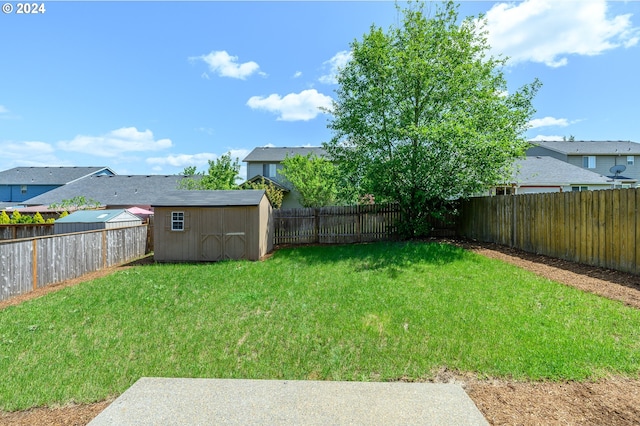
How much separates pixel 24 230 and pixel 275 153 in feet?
61.5

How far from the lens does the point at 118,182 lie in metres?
29.3

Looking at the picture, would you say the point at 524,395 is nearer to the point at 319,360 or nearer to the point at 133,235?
the point at 319,360

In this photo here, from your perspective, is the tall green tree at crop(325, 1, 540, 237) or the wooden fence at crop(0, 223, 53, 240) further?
the wooden fence at crop(0, 223, 53, 240)

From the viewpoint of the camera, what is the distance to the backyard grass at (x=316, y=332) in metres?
3.52

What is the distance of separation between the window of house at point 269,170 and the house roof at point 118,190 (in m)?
7.89

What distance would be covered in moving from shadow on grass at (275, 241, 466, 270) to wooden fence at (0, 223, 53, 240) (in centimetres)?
Result: 1068

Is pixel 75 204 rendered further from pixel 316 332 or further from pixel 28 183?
pixel 316 332

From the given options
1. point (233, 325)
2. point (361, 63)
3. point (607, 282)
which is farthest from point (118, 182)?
point (607, 282)

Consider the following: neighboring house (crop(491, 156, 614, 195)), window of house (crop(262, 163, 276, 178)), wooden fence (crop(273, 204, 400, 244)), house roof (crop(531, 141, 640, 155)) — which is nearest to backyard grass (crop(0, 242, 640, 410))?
wooden fence (crop(273, 204, 400, 244))

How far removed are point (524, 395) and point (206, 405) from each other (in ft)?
10.2

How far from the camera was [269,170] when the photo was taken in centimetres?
2789

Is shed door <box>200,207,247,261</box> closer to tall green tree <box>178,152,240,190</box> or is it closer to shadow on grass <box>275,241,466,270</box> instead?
shadow on grass <box>275,241,466,270</box>

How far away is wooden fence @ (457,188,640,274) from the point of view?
6562 mm

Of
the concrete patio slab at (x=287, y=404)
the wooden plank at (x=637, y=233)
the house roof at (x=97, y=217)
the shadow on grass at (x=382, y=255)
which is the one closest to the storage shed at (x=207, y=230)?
the shadow on grass at (x=382, y=255)
